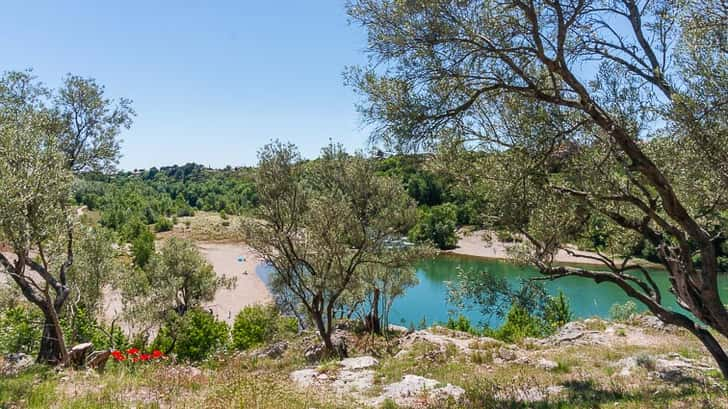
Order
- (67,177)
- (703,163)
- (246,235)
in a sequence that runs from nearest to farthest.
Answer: (703,163) < (67,177) < (246,235)

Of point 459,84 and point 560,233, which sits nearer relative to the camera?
point 459,84

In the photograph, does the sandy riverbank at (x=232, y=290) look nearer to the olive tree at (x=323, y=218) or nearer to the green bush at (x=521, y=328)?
the olive tree at (x=323, y=218)

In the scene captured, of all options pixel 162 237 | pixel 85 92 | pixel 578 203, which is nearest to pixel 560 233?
pixel 578 203

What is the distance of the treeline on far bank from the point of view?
820 centimetres

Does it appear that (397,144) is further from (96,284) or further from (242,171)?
(96,284)

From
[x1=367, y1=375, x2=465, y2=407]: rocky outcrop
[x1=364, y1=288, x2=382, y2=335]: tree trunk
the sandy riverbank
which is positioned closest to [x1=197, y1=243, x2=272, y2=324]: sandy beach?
the sandy riverbank

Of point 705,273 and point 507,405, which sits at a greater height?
point 705,273

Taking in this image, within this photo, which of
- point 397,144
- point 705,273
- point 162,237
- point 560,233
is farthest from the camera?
point 162,237

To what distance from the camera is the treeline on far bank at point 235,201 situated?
8.20 m

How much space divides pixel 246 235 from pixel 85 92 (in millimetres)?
5885

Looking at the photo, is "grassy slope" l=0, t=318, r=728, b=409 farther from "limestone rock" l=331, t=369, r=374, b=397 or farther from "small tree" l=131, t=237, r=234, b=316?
"small tree" l=131, t=237, r=234, b=316

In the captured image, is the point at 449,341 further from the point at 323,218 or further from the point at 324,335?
the point at 323,218

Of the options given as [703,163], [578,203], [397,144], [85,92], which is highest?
[85,92]

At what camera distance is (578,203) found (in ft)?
18.9
